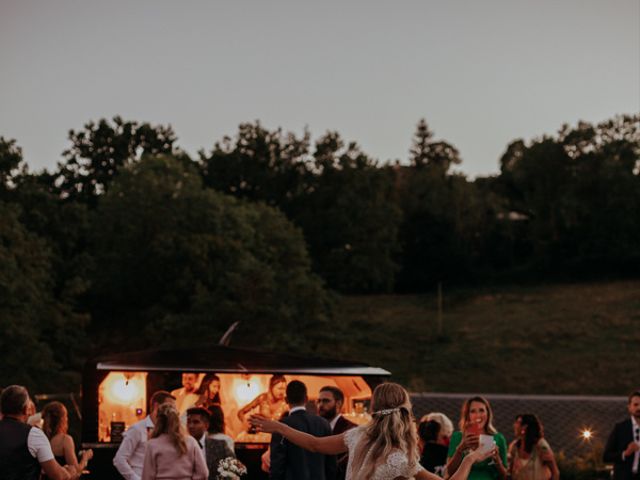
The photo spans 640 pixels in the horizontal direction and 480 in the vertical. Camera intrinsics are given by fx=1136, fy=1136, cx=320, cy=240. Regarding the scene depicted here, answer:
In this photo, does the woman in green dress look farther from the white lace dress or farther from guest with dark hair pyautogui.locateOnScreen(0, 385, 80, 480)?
the white lace dress

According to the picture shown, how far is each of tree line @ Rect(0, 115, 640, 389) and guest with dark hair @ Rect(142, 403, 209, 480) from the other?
956 inches

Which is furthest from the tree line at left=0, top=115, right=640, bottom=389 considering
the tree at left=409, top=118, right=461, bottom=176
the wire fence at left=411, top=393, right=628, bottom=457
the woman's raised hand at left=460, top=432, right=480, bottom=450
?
the woman's raised hand at left=460, top=432, right=480, bottom=450

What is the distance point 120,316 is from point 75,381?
1154 centimetres

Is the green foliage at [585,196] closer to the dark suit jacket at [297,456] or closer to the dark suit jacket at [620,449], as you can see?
the dark suit jacket at [620,449]

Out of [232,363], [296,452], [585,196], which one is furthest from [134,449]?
[585,196]

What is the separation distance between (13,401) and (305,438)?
2.09m

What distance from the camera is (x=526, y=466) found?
32.0 feet

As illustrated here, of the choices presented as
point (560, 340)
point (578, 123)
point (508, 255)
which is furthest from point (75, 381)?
point (578, 123)

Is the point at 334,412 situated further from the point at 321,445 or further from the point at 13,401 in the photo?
the point at 321,445

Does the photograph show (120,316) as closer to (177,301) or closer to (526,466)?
(177,301)

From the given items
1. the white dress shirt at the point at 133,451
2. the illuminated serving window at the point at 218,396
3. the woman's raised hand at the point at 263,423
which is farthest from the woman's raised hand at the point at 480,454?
the illuminated serving window at the point at 218,396

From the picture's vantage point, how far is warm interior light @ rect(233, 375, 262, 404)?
1474cm

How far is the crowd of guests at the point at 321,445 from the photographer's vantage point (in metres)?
5.07

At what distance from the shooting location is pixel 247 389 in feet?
48.5
